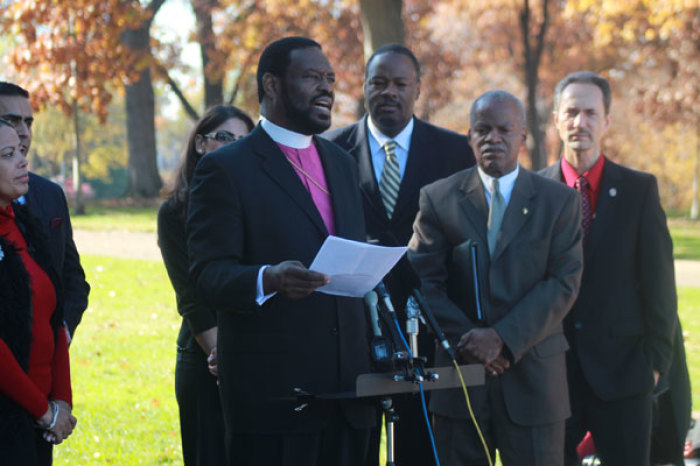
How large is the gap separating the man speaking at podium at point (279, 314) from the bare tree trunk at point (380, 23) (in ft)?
27.8

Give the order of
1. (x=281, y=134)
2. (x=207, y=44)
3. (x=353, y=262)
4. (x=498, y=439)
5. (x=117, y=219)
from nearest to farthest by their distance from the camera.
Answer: (x=353, y=262) < (x=281, y=134) < (x=498, y=439) < (x=117, y=219) < (x=207, y=44)

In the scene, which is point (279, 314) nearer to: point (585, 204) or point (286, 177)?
point (286, 177)

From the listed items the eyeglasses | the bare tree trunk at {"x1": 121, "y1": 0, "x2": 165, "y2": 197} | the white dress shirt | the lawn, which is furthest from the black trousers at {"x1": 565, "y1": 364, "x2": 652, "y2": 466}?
the bare tree trunk at {"x1": 121, "y1": 0, "x2": 165, "y2": 197}

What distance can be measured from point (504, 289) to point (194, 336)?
160cm

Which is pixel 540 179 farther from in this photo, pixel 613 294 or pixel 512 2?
pixel 512 2

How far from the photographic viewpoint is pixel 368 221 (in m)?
5.35

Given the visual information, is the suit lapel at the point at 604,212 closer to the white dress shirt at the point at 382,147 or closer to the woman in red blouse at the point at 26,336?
the white dress shirt at the point at 382,147

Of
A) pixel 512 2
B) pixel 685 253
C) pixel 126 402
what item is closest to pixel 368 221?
pixel 126 402

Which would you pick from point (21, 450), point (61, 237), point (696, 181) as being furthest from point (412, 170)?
point (696, 181)

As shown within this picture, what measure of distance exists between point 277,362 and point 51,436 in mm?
1118

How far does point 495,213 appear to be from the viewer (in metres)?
4.66

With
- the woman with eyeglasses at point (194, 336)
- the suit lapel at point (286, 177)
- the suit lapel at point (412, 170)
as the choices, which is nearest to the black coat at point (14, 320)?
the woman with eyeglasses at point (194, 336)

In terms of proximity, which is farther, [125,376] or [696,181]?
[696,181]

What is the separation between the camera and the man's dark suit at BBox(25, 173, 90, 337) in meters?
4.59
